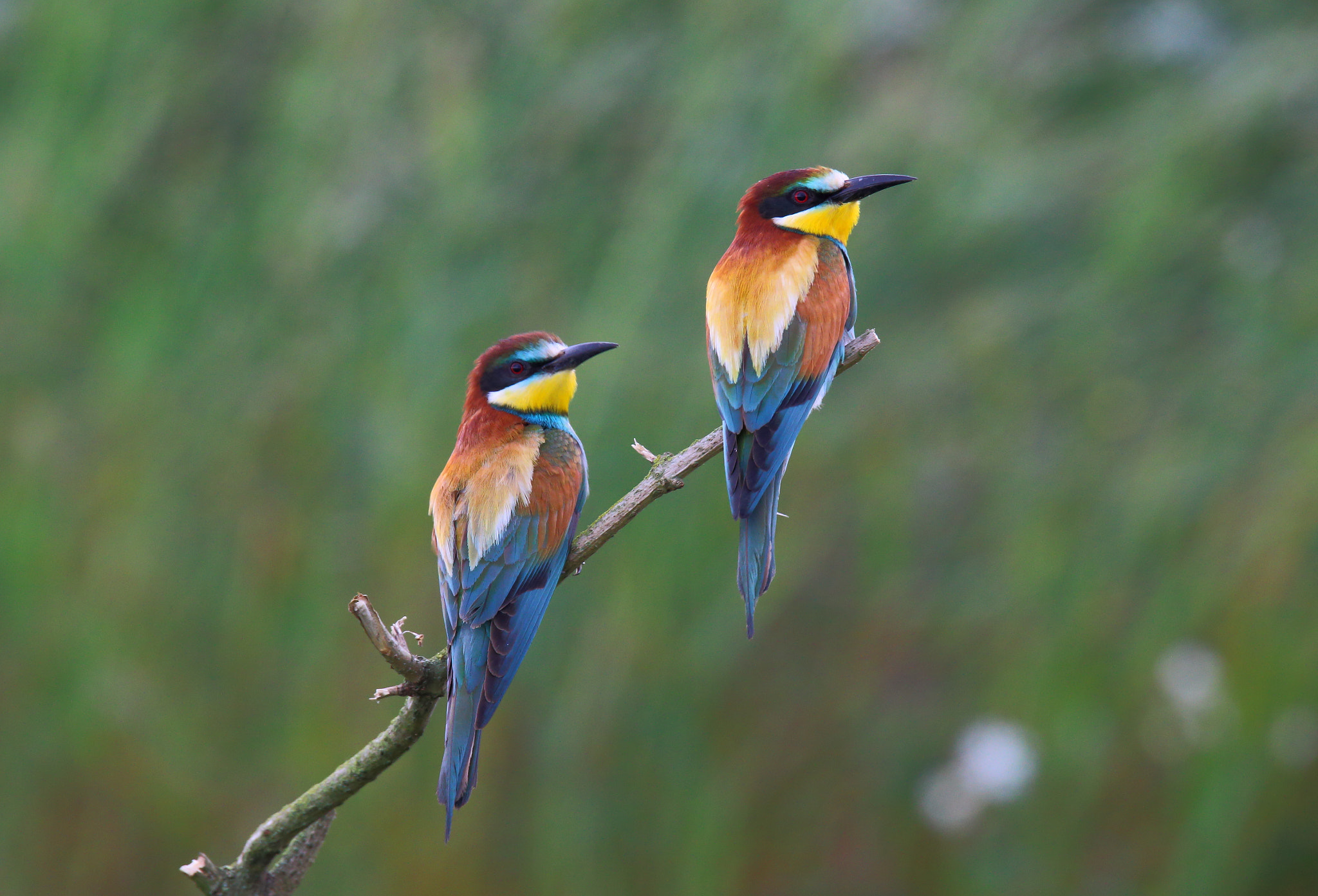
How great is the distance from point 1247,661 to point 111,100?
401cm

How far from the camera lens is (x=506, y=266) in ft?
12.7

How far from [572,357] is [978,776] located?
243 centimetres

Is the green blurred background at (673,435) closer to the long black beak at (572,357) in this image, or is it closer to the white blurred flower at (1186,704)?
the white blurred flower at (1186,704)

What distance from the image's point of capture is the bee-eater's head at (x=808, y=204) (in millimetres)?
1281

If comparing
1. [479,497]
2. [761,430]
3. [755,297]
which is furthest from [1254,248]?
[479,497]

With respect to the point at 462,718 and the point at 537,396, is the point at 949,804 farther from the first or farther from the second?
the point at 462,718

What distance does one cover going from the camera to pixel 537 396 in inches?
46.8

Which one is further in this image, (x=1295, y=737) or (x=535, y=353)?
(x=1295, y=737)

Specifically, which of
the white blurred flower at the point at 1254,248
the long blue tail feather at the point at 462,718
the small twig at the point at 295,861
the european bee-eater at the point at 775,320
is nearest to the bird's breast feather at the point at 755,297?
the european bee-eater at the point at 775,320

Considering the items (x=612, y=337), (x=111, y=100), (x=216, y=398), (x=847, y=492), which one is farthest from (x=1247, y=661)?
(x=111, y=100)

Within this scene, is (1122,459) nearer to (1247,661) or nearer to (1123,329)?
(1123,329)

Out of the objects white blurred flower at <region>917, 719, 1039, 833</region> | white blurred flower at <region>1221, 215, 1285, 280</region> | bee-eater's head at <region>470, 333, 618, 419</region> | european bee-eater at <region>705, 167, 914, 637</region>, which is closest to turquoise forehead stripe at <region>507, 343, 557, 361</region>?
bee-eater's head at <region>470, 333, 618, 419</region>

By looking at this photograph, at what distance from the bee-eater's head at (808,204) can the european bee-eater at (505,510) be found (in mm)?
338

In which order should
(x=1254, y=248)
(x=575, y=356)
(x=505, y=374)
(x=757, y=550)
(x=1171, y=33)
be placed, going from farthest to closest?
(x=1171, y=33)
(x=1254, y=248)
(x=505, y=374)
(x=575, y=356)
(x=757, y=550)
